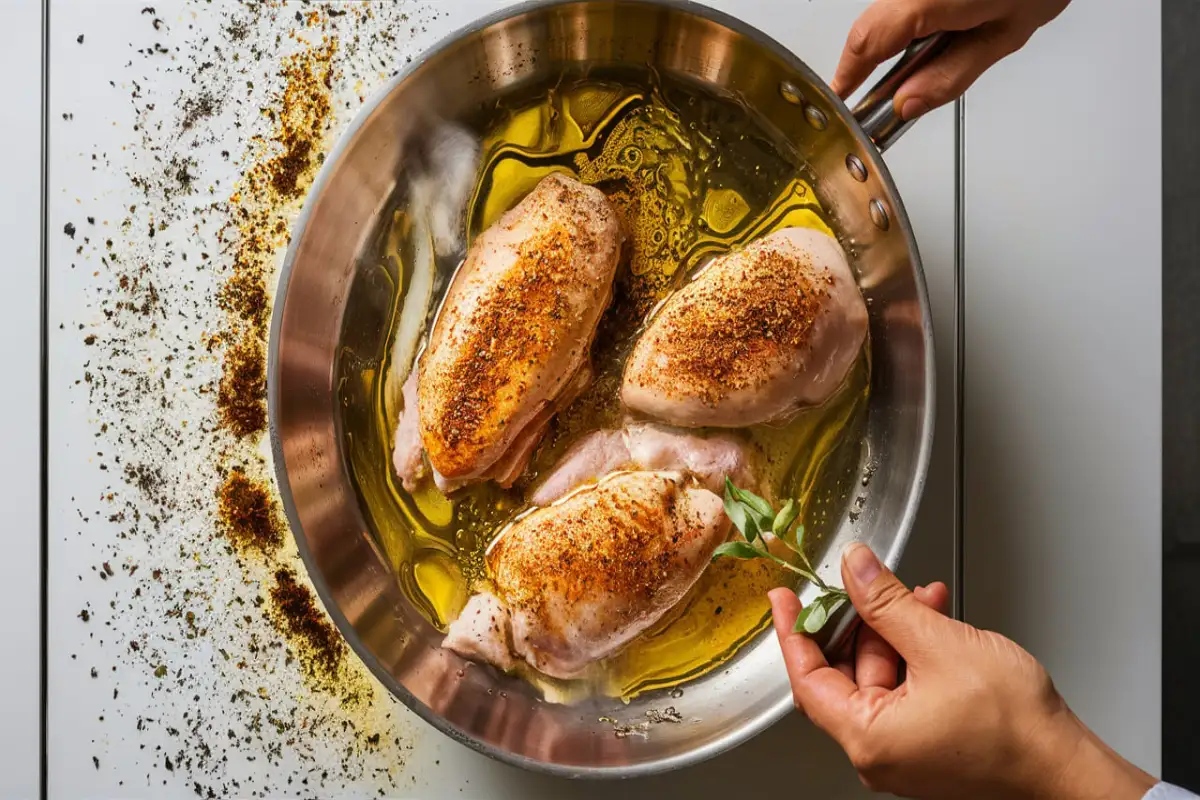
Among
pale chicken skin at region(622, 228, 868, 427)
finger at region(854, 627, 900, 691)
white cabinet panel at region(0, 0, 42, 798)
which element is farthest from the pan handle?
white cabinet panel at region(0, 0, 42, 798)

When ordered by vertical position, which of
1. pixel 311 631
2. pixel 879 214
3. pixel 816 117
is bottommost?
pixel 311 631

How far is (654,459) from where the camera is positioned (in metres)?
1.00

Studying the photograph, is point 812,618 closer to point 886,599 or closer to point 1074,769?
point 886,599

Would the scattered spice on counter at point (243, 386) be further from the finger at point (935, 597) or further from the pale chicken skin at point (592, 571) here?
→ the finger at point (935, 597)

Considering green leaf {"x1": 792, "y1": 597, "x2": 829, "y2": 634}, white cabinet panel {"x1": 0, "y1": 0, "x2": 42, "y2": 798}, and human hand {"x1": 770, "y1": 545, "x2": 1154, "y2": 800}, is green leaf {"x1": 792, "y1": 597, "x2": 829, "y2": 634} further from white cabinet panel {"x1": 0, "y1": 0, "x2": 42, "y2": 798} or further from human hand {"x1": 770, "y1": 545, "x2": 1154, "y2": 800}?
white cabinet panel {"x1": 0, "y1": 0, "x2": 42, "y2": 798}

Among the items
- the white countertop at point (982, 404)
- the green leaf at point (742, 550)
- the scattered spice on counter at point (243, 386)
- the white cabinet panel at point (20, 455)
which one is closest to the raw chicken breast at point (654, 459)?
the green leaf at point (742, 550)

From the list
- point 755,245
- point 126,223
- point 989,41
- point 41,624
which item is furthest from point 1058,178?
point 41,624

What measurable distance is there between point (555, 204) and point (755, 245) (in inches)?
9.4

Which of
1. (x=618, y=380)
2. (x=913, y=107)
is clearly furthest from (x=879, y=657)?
(x=913, y=107)

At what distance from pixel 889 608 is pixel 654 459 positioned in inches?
12.9

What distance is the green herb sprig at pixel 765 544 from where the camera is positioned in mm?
828

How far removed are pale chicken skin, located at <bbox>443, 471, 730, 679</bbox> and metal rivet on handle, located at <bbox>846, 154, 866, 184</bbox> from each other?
15.8 inches

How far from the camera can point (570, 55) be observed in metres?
1.00

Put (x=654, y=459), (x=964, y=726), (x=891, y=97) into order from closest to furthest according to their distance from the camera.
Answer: (x=964, y=726)
(x=891, y=97)
(x=654, y=459)
